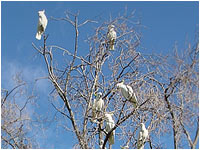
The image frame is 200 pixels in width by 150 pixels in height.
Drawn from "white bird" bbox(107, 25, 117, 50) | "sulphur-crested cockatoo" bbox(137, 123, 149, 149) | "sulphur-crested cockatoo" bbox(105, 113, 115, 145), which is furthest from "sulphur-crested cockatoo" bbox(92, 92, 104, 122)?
"white bird" bbox(107, 25, 117, 50)

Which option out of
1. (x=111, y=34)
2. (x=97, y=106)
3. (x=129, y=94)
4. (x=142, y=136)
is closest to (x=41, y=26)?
(x=111, y=34)

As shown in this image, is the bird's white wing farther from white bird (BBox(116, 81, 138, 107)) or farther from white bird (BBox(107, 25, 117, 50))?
white bird (BBox(107, 25, 117, 50))

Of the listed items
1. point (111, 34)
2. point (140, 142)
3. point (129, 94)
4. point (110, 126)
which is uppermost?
point (111, 34)

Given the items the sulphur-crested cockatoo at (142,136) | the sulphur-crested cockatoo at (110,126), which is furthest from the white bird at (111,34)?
the sulphur-crested cockatoo at (142,136)

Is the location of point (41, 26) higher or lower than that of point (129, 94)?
higher

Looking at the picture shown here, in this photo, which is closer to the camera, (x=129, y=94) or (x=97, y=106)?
(x=129, y=94)

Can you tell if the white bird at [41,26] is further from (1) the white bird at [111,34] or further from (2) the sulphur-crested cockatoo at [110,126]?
(2) the sulphur-crested cockatoo at [110,126]

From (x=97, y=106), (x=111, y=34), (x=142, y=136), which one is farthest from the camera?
(x=111, y=34)

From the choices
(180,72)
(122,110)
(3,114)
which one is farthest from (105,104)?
(3,114)

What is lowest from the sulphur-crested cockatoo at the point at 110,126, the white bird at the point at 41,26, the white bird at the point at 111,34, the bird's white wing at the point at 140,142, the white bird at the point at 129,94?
the bird's white wing at the point at 140,142

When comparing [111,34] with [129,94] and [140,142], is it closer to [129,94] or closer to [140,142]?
[129,94]

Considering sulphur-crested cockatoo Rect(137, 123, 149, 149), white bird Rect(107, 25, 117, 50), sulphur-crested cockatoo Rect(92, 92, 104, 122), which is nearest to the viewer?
sulphur-crested cockatoo Rect(137, 123, 149, 149)

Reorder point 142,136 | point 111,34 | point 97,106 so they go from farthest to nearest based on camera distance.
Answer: point 111,34 < point 97,106 < point 142,136

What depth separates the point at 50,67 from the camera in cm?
425
